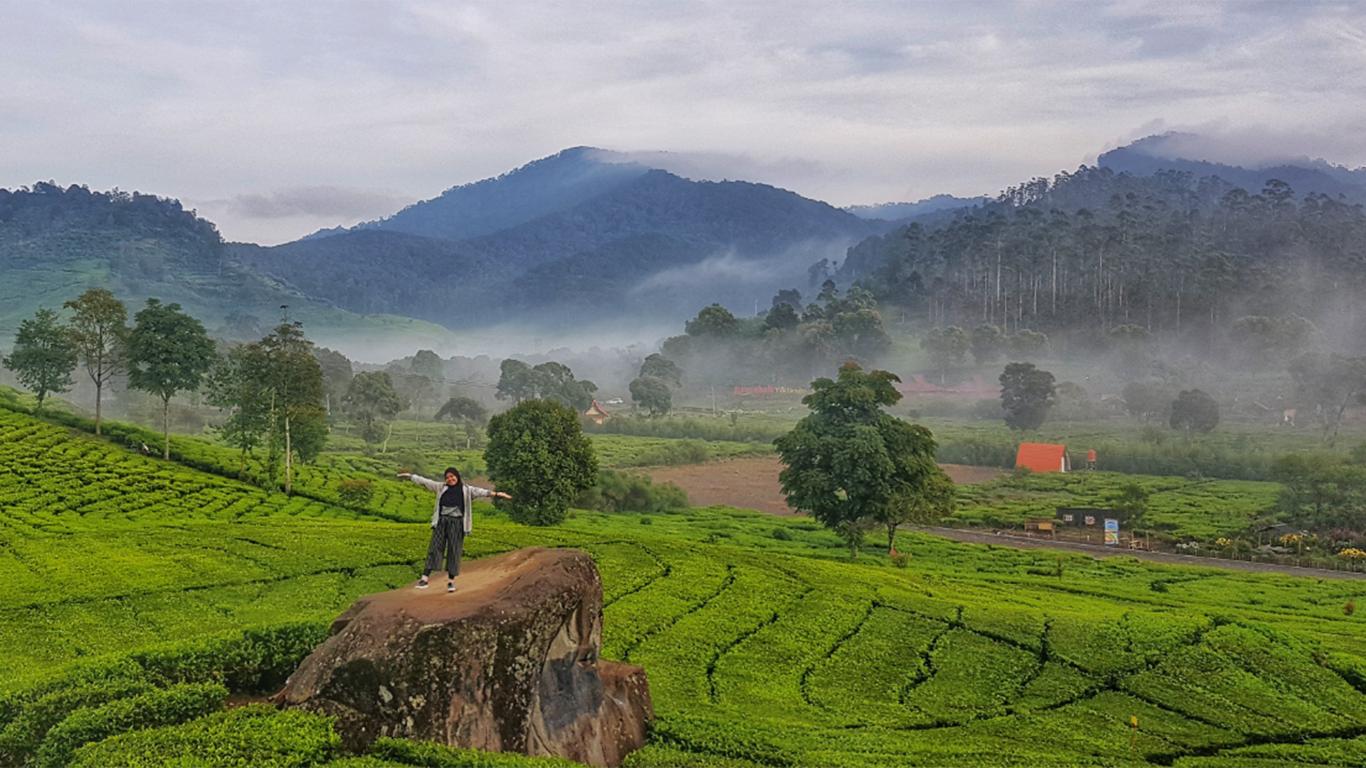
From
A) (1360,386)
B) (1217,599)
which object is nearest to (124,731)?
(1217,599)

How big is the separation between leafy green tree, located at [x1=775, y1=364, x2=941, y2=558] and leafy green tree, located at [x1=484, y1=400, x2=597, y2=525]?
1077 cm

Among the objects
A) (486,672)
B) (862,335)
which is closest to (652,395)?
(862,335)

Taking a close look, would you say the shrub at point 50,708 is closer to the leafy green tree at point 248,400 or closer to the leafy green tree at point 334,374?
the leafy green tree at point 248,400

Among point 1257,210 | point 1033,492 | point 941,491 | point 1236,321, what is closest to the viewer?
point 941,491

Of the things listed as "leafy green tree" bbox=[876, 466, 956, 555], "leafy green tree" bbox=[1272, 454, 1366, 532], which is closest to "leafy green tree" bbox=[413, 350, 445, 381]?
"leafy green tree" bbox=[876, 466, 956, 555]

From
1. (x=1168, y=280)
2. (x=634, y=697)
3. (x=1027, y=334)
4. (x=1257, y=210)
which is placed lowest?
(x=634, y=697)

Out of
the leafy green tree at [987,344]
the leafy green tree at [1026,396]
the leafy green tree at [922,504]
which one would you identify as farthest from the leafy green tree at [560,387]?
the leafy green tree at [922,504]

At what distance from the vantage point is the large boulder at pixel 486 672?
1220 centimetres

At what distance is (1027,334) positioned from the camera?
5940 inches

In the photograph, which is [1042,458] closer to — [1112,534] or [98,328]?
[1112,534]

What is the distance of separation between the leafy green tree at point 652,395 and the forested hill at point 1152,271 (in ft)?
240

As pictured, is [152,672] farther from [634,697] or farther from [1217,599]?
[1217,599]

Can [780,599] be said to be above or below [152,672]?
below

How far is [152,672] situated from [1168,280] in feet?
579
